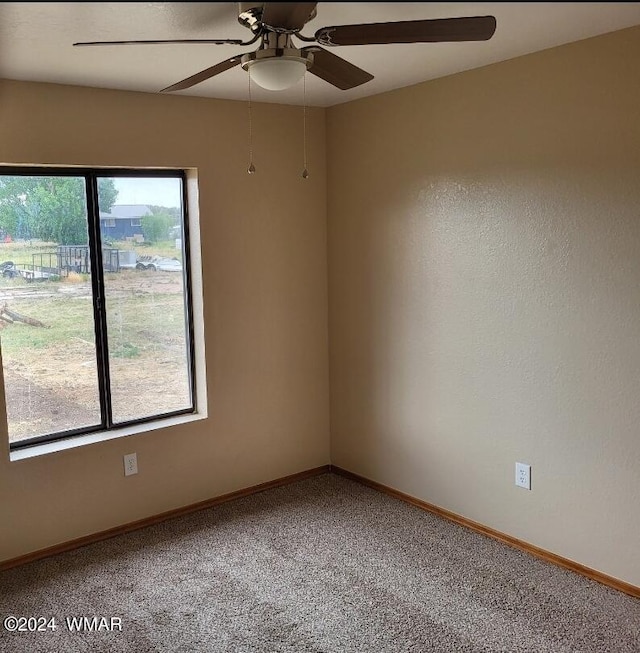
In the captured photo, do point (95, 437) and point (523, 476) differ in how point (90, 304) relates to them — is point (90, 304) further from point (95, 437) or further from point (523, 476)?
point (523, 476)

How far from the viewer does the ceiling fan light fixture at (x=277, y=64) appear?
6.39 ft

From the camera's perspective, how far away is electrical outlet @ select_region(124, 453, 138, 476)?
3.43 metres

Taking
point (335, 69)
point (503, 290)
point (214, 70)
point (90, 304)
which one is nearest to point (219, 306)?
point (90, 304)

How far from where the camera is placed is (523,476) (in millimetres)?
3111

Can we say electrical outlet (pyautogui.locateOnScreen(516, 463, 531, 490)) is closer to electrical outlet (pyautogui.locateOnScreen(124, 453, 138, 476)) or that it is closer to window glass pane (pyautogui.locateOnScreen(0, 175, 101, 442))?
electrical outlet (pyautogui.locateOnScreen(124, 453, 138, 476))

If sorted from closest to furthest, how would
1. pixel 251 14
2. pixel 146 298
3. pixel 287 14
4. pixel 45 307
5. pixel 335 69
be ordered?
pixel 287 14 < pixel 251 14 < pixel 335 69 < pixel 45 307 < pixel 146 298

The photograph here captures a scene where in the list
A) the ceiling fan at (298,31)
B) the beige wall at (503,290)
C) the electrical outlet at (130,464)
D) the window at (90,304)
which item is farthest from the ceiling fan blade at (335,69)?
the electrical outlet at (130,464)

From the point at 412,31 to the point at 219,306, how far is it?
6.94ft

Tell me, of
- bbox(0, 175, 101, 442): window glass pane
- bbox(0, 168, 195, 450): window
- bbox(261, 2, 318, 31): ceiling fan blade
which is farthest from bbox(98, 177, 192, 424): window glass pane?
bbox(261, 2, 318, 31): ceiling fan blade

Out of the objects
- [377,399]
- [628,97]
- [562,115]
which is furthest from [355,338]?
[628,97]

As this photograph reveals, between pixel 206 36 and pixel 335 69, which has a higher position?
pixel 206 36

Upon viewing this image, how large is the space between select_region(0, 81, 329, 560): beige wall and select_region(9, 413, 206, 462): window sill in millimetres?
33

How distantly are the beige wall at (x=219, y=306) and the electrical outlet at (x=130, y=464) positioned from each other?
0.03 m

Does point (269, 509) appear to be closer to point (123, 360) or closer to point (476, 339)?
point (123, 360)
